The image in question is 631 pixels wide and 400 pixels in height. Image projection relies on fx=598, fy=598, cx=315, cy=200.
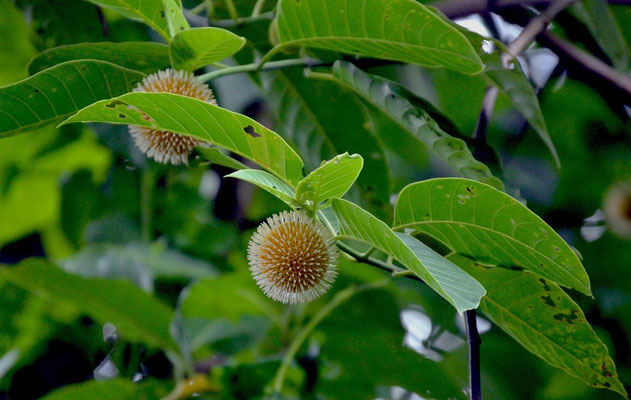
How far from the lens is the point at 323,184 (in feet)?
2.21

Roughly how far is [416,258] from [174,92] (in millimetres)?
520

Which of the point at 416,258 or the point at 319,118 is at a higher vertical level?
the point at 416,258

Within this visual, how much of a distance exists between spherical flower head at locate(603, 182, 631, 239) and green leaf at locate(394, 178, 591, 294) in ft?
4.79

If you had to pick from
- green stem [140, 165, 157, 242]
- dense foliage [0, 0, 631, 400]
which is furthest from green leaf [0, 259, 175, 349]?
green stem [140, 165, 157, 242]

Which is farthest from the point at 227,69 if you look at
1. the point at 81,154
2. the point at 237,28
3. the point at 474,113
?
the point at 81,154

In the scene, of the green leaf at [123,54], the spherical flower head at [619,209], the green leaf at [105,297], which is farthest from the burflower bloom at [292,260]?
the spherical flower head at [619,209]

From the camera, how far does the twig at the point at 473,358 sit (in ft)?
2.31

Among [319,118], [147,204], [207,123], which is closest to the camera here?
[207,123]

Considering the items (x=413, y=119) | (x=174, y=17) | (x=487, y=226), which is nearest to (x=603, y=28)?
(x=413, y=119)

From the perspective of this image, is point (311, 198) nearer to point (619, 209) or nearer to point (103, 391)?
point (103, 391)

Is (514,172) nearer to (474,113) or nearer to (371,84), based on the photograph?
(474,113)

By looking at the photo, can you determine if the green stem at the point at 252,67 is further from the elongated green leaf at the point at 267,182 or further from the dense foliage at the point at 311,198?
the elongated green leaf at the point at 267,182

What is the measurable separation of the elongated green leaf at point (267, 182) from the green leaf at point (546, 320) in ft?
0.94

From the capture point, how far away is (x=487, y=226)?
28.1 inches
